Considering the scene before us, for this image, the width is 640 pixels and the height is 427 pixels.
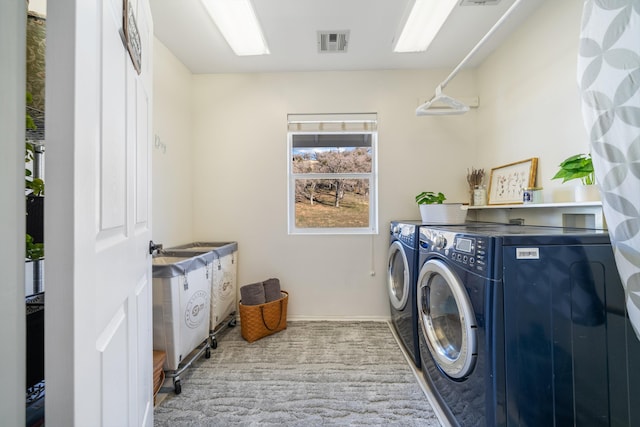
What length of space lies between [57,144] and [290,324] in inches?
87.9

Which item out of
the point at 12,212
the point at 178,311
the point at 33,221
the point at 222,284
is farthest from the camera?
the point at 222,284

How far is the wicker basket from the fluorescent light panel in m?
2.37

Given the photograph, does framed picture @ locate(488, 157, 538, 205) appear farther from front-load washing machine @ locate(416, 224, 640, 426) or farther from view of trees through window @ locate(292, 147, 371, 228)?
view of trees through window @ locate(292, 147, 371, 228)

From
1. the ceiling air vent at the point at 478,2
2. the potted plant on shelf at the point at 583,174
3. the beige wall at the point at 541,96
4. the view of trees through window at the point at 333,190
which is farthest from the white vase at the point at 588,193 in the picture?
the view of trees through window at the point at 333,190

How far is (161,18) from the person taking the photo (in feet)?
5.74

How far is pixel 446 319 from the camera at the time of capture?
4.33ft

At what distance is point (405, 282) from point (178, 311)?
152cm

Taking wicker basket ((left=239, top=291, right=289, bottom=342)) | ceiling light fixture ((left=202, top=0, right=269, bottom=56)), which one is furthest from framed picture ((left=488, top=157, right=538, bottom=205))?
ceiling light fixture ((left=202, top=0, right=269, bottom=56))

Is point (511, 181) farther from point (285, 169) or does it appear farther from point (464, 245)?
point (285, 169)

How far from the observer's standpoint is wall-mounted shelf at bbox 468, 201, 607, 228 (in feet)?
4.21

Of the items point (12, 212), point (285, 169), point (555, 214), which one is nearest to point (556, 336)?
point (555, 214)

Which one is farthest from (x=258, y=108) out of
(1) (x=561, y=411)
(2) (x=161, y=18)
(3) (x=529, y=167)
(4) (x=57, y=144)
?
(1) (x=561, y=411)

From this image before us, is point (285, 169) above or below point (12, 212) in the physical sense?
above

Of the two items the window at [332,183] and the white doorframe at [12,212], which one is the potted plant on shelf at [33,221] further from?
the window at [332,183]
